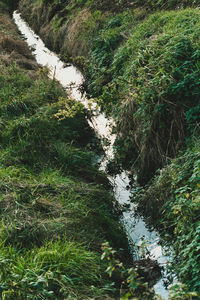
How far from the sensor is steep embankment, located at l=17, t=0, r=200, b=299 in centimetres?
350

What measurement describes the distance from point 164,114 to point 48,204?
1.94 metres

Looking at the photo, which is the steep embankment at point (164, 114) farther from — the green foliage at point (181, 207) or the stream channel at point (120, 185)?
the stream channel at point (120, 185)

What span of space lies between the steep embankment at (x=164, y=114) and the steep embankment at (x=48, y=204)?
61cm

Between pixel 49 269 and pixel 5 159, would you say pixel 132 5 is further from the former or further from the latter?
pixel 49 269

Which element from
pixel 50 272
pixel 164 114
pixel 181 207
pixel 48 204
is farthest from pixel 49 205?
pixel 164 114

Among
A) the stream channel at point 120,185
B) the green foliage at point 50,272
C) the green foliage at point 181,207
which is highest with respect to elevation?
the green foliage at point 181,207

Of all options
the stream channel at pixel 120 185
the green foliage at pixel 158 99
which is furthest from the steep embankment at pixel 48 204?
the green foliage at pixel 158 99

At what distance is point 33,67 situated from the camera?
348 inches

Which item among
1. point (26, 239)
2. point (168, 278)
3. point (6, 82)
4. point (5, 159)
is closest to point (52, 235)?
point (26, 239)

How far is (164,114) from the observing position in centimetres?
467

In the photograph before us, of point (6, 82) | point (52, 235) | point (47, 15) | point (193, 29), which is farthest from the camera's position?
point (47, 15)

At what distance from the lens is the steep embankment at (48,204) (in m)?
2.95

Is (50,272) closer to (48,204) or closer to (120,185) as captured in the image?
(48,204)

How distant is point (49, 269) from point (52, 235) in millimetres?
566
